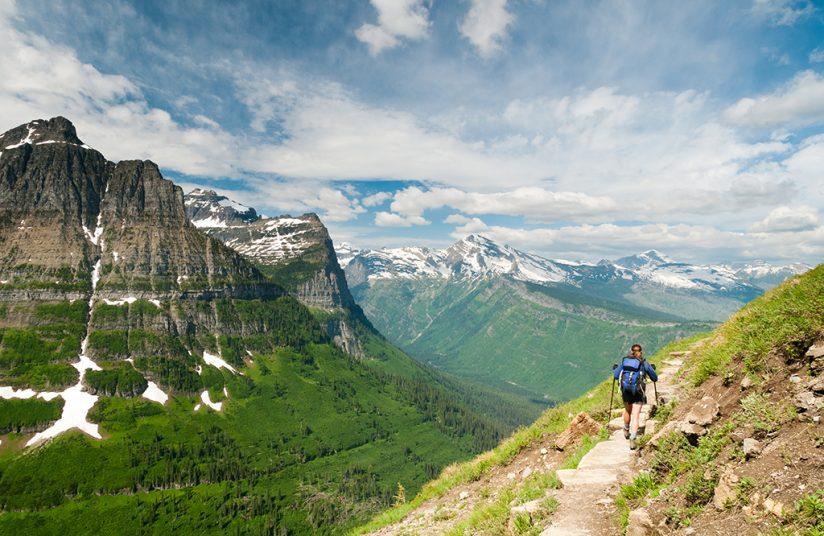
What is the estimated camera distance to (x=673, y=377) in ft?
63.9

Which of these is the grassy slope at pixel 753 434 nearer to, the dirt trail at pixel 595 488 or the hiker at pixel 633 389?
the dirt trail at pixel 595 488

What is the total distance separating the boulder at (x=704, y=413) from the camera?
10391mm

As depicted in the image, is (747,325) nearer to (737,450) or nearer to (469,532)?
(737,450)

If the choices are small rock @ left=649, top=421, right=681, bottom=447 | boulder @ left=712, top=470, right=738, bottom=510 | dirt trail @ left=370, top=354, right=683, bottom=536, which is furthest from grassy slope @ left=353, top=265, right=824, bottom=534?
small rock @ left=649, top=421, right=681, bottom=447

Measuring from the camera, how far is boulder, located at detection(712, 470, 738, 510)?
776 centimetres

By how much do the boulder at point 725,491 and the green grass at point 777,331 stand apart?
183 inches

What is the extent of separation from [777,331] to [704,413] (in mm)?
3736

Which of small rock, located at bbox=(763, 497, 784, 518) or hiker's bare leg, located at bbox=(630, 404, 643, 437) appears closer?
small rock, located at bbox=(763, 497, 784, 518)

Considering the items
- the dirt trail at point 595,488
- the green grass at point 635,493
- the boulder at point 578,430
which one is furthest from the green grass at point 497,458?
the green grass at point 635,493

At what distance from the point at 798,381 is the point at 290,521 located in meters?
220

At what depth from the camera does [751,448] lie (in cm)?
Answer: 842

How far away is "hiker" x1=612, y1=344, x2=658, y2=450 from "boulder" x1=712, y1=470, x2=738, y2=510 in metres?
5.85

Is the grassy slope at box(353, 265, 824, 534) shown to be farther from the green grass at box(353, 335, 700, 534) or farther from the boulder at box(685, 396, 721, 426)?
the boulder at box(685, 396, 721, 426)

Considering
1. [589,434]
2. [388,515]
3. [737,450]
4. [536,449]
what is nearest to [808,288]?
[737,450]
